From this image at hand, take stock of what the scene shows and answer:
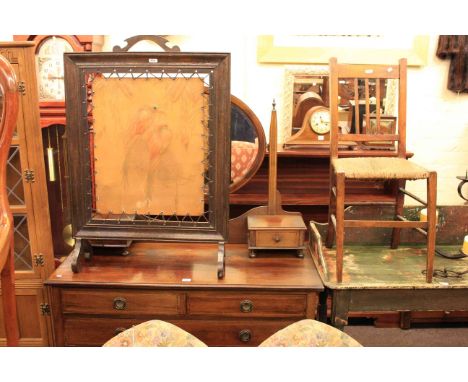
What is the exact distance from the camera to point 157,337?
3.18ft

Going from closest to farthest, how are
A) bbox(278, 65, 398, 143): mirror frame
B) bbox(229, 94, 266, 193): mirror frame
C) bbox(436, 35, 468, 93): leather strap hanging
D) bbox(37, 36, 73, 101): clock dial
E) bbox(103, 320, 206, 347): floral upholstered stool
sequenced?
1. bbox(103, 320, 206, 347): floral upholstered stool
2. bbox(229, 94, 266, 193): mirror frame
3. bbox(37, 36, 73, 101): clock dial
4. bbox(436, 35, 468, 93): leather strap hanging
5. bbox(278, 65, 398, 143): mirror frame

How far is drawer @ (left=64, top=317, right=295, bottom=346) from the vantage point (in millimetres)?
1823

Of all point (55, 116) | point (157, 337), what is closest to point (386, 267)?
point (157, 337)

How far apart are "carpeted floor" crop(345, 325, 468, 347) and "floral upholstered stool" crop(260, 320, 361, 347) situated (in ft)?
5.59

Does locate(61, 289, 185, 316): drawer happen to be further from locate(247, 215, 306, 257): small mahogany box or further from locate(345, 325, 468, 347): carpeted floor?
locate(345, 325, 468, 347): carpeted floor

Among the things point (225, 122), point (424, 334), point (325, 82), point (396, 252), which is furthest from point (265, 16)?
point (424, 334)

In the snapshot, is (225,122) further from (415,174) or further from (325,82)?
(325,82)

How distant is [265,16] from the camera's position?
0.93 feet

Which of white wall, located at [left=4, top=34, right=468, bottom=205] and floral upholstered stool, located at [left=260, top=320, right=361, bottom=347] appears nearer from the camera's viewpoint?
floral upholstered stool, located at [left=260, top=320, right=361, bottom=347]

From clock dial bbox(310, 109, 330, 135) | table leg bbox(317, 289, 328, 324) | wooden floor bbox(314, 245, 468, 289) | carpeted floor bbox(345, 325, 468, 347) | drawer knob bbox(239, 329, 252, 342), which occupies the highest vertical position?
clock dial bbox(310, 109, 330, 135)

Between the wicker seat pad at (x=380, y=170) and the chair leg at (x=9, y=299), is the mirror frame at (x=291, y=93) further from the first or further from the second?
the chair leg at (x=9, y=299)

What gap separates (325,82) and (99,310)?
191cm

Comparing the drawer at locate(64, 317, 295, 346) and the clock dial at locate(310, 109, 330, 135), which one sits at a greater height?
the clock dial at locate(310, 109, 330, 135)

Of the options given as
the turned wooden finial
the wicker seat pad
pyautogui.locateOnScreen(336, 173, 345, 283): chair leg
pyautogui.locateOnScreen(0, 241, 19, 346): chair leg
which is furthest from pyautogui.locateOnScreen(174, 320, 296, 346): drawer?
pyautogui.locateOnScreen(0, 241, 19, 346): chair leg
